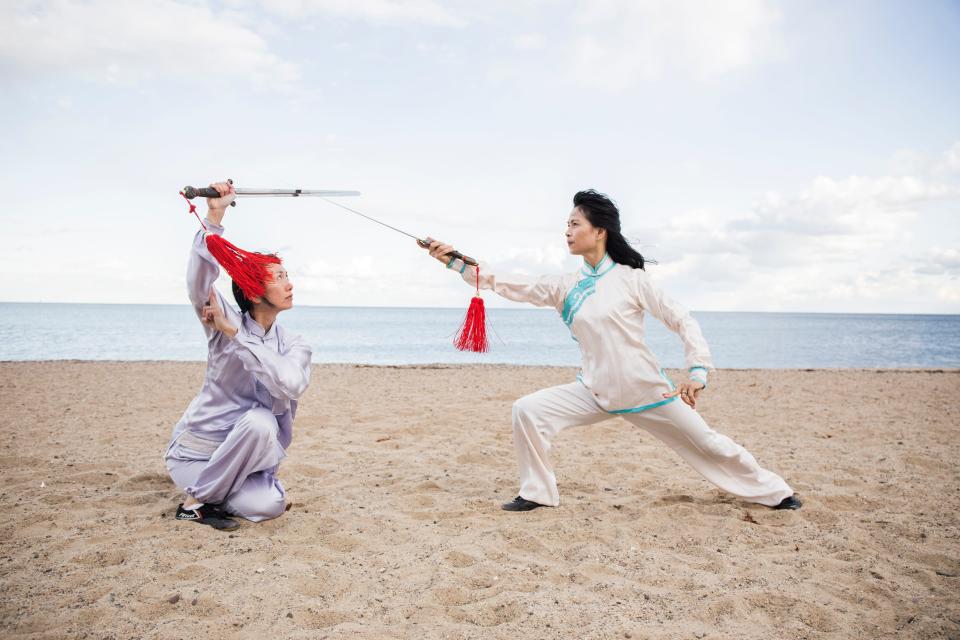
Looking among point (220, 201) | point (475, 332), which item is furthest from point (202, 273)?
Answer: point (475, 332)

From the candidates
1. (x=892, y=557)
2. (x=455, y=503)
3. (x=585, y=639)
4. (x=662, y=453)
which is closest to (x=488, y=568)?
(x=585, y=639)

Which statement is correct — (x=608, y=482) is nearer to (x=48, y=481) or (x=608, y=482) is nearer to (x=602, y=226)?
(x=602, y=226)

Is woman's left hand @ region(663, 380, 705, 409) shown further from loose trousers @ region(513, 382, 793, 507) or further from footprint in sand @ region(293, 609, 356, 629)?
footprint in sand @ region(293, 609, 356, 629)

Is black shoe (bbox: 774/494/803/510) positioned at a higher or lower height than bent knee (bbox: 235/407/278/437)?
lower

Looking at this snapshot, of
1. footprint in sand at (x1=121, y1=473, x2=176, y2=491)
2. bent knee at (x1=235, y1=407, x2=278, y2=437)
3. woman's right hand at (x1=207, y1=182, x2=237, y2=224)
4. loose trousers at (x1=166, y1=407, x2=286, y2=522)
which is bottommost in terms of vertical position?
footprint in sand at (x1=121, y1=473, x2=176, y2=491)

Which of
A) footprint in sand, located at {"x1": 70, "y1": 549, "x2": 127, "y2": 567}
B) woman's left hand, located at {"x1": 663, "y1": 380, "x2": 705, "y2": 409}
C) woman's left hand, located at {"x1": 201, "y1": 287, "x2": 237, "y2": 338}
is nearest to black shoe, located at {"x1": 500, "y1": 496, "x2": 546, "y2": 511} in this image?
woman's left hand, located at {"x1": 663, "y1": 380, "x2": 705, "y2": 409}

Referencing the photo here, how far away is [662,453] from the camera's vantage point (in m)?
5.01

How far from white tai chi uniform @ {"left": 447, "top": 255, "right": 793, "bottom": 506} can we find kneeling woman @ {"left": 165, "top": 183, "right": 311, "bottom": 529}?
1.13 m

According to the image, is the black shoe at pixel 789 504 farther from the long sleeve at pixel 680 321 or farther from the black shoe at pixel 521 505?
the black shoe at pixel 521 505

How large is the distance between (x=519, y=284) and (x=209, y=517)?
2107 mm

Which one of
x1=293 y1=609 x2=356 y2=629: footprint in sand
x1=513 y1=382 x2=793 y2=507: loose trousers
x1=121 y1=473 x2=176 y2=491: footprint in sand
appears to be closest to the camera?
x1=293 y1=609 x2=356 y2=629: footprint in sand

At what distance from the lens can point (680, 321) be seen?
343 cm

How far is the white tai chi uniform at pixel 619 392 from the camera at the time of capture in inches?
137

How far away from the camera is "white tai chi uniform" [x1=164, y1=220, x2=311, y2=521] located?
309 centimetres
